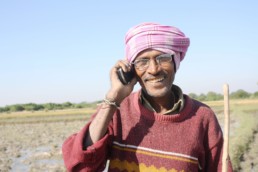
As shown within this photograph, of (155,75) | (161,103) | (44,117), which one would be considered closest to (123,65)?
(155,75)

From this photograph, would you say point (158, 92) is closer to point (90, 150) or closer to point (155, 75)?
point (155, 75)

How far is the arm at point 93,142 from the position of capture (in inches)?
76.7

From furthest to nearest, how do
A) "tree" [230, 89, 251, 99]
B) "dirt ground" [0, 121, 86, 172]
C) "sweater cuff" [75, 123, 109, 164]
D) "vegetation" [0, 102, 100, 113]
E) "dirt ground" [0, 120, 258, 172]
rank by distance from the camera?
"tree" [230, 89, 251, 99] < "vegetation" [0, 102, 100, 113] < "dirt ground" [0, 121, 86, 172] < "dirt ground" [0, 120, 258, 172] < "sweater cuff" [75, 123, 109, 164]

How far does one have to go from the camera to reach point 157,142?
2088 millimetres

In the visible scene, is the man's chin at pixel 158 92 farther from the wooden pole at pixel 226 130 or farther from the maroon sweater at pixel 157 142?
the wooden pole at pixel 226 130

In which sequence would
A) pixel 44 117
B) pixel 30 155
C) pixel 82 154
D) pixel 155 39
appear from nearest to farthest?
pixel 82 154, pixel 155 39, pixel 30 155, pixel 44 117

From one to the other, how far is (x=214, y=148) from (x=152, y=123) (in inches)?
14.4

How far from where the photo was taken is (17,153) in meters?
14.6

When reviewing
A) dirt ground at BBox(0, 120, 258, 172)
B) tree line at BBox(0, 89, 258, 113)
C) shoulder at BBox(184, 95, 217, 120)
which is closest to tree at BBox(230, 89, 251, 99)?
tree line at BBox(0, 89, 258, 113)

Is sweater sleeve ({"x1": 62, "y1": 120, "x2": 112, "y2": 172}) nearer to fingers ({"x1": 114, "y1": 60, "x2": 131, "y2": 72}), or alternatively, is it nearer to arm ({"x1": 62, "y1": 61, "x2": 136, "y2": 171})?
arm ({"x1": 62, "y1": 61, "x2": 136, "y2": 171})

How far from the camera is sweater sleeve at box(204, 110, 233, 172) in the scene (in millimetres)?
2152

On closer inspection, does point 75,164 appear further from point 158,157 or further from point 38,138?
point 38,138

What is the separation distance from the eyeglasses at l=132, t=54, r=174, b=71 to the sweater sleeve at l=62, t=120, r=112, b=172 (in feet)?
1.32

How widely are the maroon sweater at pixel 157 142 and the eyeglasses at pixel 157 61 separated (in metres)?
0.20
